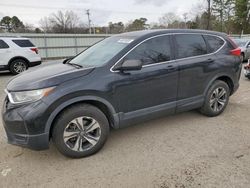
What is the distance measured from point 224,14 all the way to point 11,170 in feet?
148

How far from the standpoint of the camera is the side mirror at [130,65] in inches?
126

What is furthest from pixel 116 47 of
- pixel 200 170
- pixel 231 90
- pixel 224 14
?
pixel 224 14

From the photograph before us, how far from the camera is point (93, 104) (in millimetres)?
3229

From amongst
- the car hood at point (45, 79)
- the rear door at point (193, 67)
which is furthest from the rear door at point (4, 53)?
the rear door at point (193, 67)

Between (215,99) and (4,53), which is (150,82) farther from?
(4,53)

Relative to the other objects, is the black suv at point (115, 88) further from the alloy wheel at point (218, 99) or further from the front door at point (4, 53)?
the front door at point (4, 53)

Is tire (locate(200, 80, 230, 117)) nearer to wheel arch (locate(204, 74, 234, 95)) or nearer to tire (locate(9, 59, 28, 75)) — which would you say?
wheel arch (locate(204, 74, 234, 95))

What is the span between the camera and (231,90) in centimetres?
469

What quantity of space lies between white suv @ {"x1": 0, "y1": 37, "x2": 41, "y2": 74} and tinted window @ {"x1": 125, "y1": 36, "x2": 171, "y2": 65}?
829cm

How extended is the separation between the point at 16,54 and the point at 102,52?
25.4ft

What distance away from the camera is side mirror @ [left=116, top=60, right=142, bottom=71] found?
10.5 feet

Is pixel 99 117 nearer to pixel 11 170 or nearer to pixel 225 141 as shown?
pixel 11 170

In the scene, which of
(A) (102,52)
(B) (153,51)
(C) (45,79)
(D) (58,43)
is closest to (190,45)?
(B) (153,51)

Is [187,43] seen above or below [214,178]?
above
